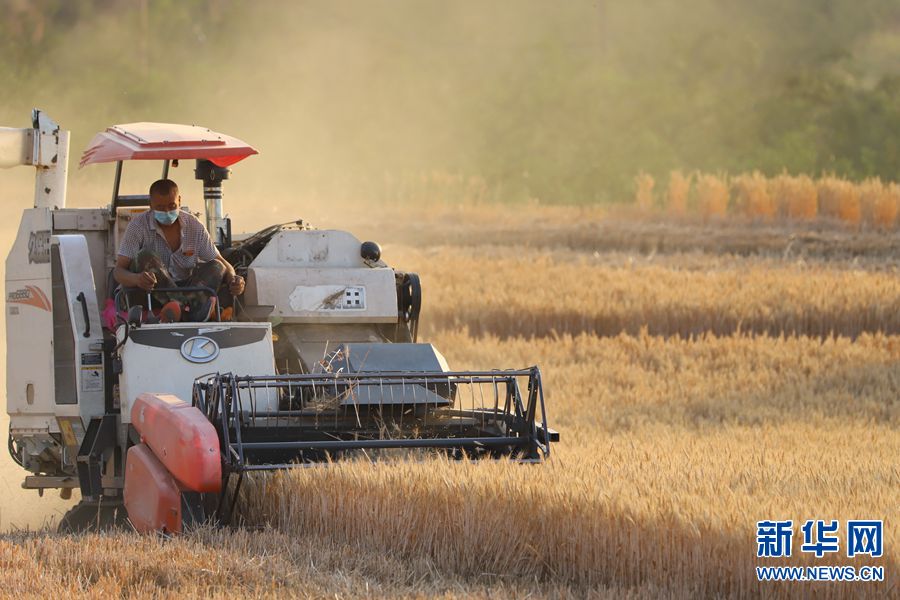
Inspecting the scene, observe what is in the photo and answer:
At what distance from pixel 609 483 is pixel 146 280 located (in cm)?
307

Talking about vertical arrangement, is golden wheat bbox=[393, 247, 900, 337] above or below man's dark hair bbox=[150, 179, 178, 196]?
below

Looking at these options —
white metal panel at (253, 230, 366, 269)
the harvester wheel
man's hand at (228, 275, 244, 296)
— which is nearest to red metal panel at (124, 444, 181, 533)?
the harvester wheel

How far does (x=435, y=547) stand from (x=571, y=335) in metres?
9.83

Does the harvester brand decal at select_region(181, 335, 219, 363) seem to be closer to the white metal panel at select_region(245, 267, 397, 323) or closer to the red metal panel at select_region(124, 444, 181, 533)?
the red metal panel at select_region(124, 444, 181, 533)

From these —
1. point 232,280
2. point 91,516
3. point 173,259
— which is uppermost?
point 173,259

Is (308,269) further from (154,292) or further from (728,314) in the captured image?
(728,314)

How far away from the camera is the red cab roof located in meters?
8.38

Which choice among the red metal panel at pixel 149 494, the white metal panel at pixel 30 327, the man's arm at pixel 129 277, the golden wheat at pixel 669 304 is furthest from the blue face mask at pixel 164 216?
the golden wheat at pixel 669 304

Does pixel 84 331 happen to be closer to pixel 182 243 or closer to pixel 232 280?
pixel 182 243

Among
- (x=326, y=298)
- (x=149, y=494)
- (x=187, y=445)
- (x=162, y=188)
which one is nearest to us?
(x=187, y=445)

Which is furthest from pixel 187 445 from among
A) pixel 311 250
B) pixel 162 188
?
pixel 311 250

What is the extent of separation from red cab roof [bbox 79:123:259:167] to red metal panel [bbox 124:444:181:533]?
1842mm

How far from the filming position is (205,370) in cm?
796

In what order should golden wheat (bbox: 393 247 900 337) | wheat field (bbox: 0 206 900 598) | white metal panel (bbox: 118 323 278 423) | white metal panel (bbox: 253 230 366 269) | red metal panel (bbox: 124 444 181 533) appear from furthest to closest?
golden wheat (bbox: 393 247 900 337) < white metal panel (bbox: 253 230 366 269) < white metal panel (bbox: 118 323 278 423) < red metal panel (bbox: 124 444 181 533) < wheat field (bbox: 0 206 900 598)
